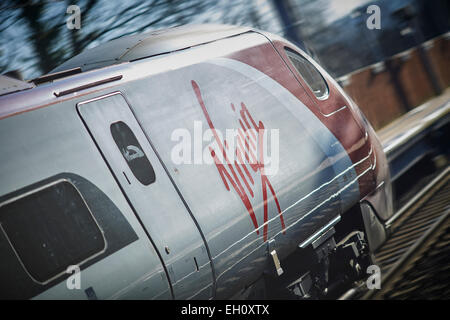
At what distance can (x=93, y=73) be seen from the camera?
322 cm

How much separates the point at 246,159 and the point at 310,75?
5.52ft

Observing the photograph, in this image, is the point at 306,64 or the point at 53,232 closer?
the point at 53,232

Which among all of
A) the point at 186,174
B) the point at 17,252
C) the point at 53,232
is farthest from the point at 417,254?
the point at 17,252

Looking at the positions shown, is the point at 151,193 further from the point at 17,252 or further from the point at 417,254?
the point at 417,254

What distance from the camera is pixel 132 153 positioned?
3.09 metres

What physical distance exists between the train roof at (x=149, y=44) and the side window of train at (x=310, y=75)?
58 cm

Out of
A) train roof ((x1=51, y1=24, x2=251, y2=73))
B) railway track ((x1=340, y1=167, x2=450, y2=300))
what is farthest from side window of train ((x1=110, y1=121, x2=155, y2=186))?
railway track ((x1=340, y1=167, x2=450, y2=300))

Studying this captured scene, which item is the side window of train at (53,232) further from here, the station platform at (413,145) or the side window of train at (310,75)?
the station platform at (413,145)

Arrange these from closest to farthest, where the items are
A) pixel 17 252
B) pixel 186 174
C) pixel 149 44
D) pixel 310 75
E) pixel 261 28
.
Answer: pixel 17 252 < pixel 186 174 < pixel 149 44 < pixel 310 75 < pixel 261 28

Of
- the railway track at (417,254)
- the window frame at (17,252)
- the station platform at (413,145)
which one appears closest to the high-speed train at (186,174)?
the window frame at (17,252)

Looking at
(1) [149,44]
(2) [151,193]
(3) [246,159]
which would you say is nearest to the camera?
(2) [151,193]

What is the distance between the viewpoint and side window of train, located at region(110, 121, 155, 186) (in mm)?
3051
